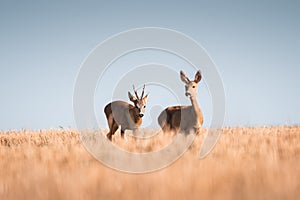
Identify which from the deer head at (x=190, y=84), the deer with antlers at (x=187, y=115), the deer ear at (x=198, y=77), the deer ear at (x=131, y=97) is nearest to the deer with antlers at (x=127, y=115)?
the deer ear at (x=131, y=97)

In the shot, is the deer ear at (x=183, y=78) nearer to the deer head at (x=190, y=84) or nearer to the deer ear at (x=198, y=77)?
the deer head at (x=190, y=84)

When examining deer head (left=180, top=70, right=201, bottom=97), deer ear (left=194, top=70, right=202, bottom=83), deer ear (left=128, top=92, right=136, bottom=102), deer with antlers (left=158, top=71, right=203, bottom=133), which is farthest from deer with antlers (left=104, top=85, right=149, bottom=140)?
deer ear (left=194, top=70, right=202, bottom=83)

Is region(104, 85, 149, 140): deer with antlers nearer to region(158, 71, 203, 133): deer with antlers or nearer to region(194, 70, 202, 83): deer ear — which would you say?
region(158, 71, 203, 133): deer with antlers

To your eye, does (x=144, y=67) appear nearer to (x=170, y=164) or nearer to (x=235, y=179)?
(x=170, y=164)

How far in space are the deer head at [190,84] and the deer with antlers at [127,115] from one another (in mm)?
2246

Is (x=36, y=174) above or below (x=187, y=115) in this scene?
below

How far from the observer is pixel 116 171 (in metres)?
4.39

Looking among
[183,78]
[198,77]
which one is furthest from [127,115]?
[198,77]

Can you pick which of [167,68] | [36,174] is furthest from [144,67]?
[36,174]

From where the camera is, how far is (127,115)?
40.1 feet

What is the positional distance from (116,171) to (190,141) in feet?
9.64

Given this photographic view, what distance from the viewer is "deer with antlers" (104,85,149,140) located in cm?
1198

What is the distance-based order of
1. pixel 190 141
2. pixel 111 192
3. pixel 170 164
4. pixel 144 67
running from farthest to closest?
pixel 144 67 → pixel 190 141 → pixel 170 164 → pixel 111 192

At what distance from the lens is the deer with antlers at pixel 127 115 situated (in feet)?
39.3
